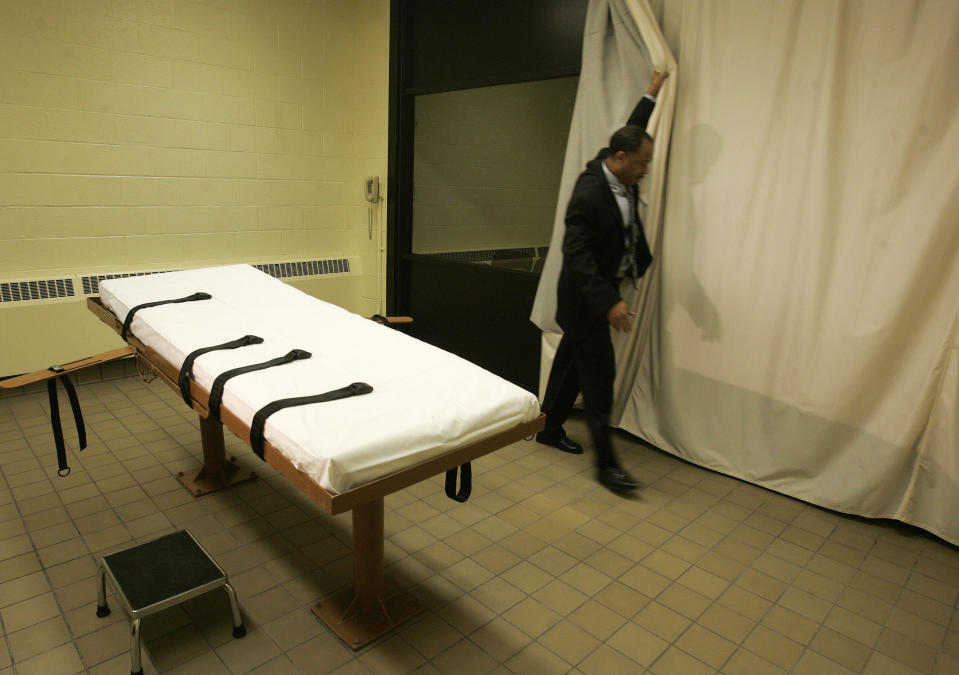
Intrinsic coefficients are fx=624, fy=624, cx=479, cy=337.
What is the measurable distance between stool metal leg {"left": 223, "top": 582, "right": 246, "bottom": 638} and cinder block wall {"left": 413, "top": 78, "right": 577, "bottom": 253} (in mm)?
3102

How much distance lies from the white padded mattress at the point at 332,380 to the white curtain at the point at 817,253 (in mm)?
1477

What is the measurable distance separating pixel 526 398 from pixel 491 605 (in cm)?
75

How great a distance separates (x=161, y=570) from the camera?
1.84 meters

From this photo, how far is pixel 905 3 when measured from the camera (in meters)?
2.26

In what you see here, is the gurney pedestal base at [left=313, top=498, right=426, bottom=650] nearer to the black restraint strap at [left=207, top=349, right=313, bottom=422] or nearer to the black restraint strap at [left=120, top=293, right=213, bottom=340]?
the black restraint strap at [left=207, top=349, right=313, bottom=422]

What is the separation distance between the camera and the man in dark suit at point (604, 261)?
258 centimetres

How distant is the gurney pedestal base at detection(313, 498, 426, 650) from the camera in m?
1.84

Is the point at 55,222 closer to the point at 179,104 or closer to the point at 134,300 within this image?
the point at 179,104

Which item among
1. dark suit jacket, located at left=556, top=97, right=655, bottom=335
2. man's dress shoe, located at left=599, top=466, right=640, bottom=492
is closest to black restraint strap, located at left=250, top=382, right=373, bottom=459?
dark suit jacket, located at left=556, top=97, right=655, bottom=335

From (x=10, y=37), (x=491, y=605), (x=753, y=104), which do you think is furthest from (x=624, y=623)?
(x=10, y=37)

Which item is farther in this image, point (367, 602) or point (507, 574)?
point (507, 574)

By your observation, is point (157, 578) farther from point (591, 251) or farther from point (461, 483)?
point (591, 251)

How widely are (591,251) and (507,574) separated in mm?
1338

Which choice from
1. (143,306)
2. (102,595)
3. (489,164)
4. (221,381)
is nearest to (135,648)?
(102,595)
